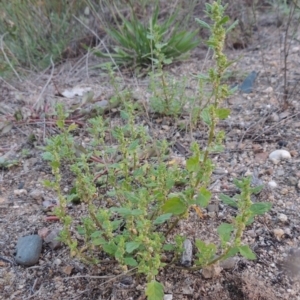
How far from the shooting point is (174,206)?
1.51 m

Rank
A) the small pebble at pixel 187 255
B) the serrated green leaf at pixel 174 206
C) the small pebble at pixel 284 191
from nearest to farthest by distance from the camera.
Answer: the serrated green leaf at pixel 174 206 → the small pebble at pixel 187 255 → the small pebble at pixel 284 191

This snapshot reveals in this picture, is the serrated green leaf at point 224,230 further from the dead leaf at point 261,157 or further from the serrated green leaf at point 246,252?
the dead leaf at point 261,157

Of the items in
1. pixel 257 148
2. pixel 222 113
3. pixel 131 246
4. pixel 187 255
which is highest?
pixel 222 113

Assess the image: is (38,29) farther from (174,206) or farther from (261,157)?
(174,206)

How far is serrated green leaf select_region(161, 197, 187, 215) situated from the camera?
1.51 metres

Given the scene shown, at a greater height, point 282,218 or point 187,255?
point 187,255

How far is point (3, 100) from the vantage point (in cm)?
309

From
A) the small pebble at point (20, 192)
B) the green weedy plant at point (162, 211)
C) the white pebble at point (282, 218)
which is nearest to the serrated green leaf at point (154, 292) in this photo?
the green weedy plant at point (162, 211)

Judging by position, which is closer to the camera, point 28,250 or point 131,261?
point 131,261

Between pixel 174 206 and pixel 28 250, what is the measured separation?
59 centimetres

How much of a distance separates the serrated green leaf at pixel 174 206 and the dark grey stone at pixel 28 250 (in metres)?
0.54

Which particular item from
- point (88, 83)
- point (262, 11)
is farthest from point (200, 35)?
point (88, 83)

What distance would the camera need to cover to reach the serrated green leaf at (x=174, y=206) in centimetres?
151

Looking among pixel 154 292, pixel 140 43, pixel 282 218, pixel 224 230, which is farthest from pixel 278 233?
pixel 140 43
